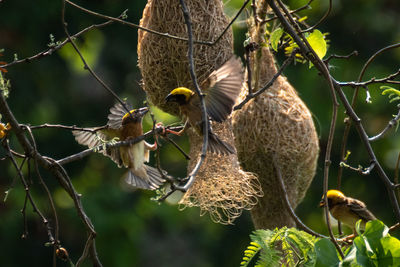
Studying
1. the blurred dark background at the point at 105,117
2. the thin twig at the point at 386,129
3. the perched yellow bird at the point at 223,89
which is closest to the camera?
the thin twig at the point at 386,129

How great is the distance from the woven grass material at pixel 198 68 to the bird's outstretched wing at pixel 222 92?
37 centimetres

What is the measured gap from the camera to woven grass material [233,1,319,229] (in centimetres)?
369

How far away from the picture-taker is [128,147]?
3408 mm

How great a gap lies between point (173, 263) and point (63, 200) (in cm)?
198

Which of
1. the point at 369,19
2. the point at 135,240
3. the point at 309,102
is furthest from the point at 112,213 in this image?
the point at 369,19

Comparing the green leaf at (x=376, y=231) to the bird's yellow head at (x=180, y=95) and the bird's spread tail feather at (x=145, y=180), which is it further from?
the bird's spread tail feather at (x=145, y=180)

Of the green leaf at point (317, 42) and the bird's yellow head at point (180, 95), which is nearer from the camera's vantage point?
the green leaf at point (317, 42)

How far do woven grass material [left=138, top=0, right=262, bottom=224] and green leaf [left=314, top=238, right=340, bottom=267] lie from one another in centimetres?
103

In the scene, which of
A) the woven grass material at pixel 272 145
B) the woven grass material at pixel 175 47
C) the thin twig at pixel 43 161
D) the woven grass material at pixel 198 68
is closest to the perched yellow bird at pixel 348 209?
the woven grass material at pixel 272 145

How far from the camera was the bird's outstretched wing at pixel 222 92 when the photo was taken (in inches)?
115

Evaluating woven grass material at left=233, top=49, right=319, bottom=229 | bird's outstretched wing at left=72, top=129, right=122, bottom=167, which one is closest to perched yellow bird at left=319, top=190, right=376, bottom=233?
woven grass material at left=233, top=49, right=319, bottom=229

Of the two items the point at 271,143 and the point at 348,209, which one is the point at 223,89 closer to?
the point at 271,143

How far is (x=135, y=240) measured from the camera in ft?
26.4

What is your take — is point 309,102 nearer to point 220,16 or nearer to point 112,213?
point 112,213
